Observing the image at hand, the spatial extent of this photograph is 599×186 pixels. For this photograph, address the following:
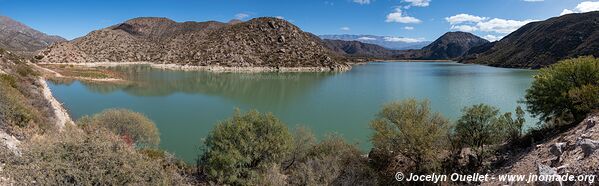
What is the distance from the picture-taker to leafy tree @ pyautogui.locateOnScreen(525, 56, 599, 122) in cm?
1784

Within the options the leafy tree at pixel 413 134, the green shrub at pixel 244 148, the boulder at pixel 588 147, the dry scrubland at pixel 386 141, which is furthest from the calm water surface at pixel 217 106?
the boulder at pixel 588 147

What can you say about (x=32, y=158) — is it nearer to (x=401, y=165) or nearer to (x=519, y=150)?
(x=401, y=165)

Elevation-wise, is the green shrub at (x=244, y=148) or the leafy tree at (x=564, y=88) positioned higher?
the leafy tree at (x=564, y=88)

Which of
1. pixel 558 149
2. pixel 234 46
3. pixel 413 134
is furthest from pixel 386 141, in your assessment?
pixel 234 46

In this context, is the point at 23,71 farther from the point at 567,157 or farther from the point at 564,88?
the point at 564,88

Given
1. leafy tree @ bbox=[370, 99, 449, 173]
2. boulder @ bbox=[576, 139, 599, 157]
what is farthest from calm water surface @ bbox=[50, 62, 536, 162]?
boulder @ bbox=[576, 139, 599, 157]

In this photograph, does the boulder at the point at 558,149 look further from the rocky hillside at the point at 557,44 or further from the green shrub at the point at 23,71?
the rocky hillside at the point at 557,44

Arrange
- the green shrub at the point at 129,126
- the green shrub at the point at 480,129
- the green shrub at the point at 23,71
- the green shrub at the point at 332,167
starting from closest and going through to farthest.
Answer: the green shrub at the point at 332,167
the green shrub at the point at 480,129
the green shrub at the point at 129,126
the green shrub at the point at 23,71

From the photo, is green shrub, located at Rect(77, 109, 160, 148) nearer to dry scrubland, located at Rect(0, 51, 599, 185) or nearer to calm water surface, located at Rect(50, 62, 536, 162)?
dry scrubland, located at Rect(0, 51, 599, 185)

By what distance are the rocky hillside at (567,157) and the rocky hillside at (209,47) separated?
9184 cm

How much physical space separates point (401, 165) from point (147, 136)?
13.8 meters

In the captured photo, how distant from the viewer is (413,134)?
16.1m

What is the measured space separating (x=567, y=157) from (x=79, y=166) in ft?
47.9

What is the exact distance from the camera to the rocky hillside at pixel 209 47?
356ft
